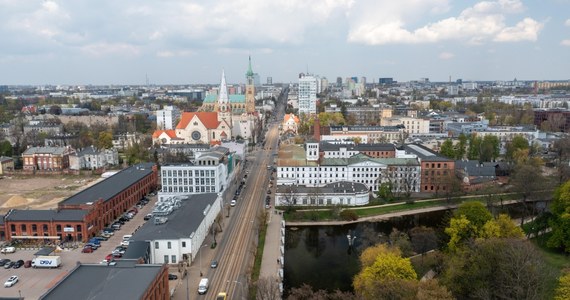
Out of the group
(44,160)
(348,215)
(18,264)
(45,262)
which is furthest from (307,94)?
(18,264)

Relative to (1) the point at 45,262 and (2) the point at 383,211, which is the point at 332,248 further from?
(1) the point at 45,262

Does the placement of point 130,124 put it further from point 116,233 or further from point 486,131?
point 486,131

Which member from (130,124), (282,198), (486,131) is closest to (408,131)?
(486,131)

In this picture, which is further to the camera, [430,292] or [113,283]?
[113,283]

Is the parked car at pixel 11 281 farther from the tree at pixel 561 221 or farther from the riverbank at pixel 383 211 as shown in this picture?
the tree at pixel 561 221

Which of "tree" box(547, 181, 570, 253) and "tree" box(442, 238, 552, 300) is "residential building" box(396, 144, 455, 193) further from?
"tree" box(442, 238, 552, 300)

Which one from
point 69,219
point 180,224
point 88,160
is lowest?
point 69,219

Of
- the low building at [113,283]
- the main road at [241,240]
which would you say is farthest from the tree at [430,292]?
the low building at [113,283]
